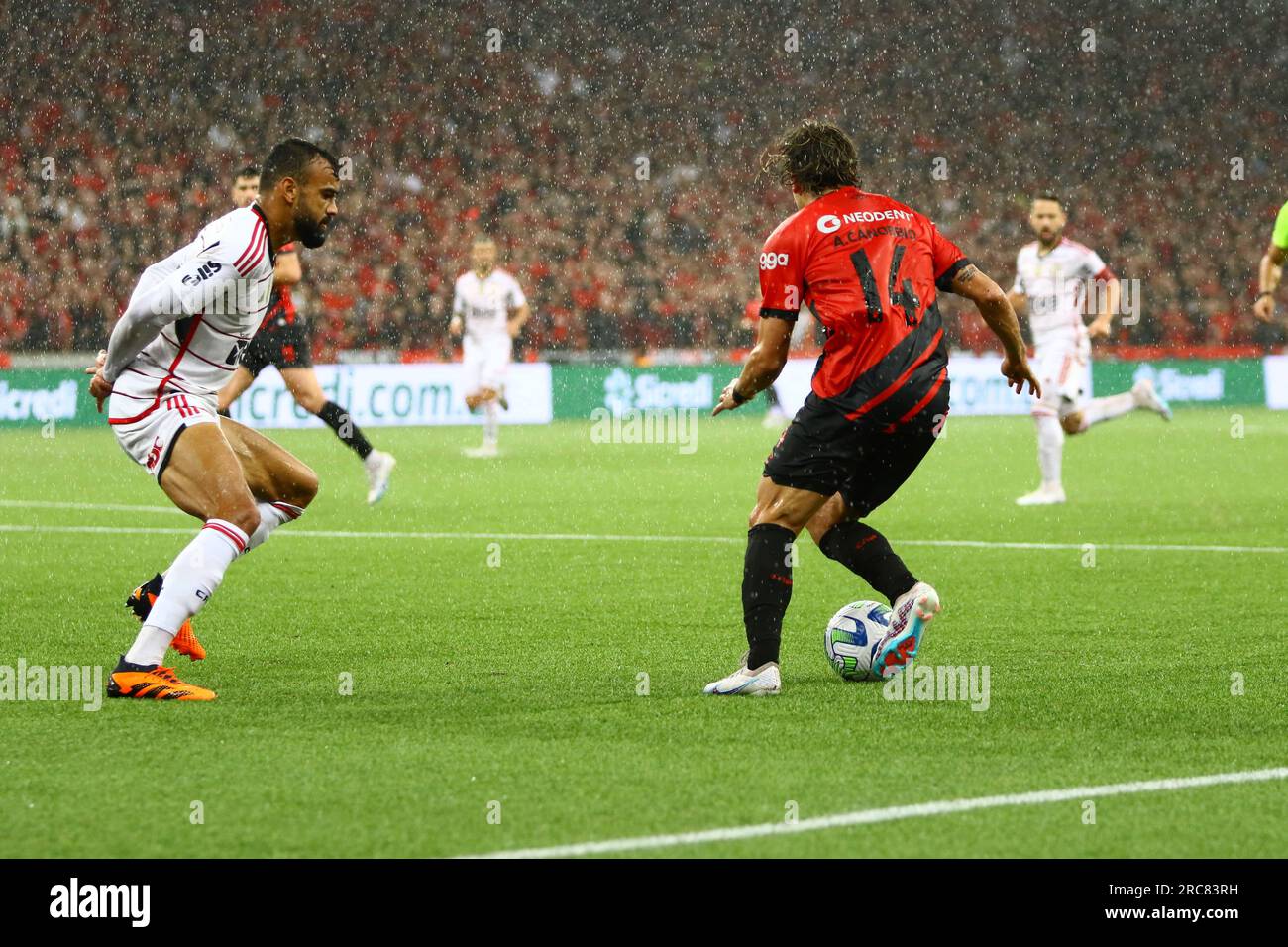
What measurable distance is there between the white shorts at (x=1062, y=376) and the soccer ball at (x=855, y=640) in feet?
27.3

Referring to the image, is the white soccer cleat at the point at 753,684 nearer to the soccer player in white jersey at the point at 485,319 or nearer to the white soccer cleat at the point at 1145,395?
the white soccer cleat at the point at 1145,395

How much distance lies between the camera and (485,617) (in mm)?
8328

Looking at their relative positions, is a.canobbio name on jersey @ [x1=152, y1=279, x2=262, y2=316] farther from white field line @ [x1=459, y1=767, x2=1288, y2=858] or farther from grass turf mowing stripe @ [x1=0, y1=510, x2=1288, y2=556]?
grass turf mowing stripe @ [x1=0, y1=510, x2=1288, y2=556]

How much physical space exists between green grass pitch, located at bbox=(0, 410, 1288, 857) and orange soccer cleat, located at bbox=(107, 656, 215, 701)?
0.49 feet

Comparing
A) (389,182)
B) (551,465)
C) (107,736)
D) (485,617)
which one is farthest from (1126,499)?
(389,182)

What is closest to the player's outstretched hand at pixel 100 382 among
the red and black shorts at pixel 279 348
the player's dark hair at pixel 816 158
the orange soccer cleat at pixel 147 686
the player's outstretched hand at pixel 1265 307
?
the orange soccer cleat at pixel 147 686

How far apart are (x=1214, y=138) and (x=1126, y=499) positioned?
23.6m

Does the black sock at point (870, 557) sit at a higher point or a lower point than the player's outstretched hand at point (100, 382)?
lower

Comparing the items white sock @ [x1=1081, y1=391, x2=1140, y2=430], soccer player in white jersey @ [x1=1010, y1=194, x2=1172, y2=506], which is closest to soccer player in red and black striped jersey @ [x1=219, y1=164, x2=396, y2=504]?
soccer player in white jersey @ [x1=1010, y1=194, x2=1172, y2=506]

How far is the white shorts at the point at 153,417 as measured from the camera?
6473 mm

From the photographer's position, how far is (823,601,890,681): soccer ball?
257 inches

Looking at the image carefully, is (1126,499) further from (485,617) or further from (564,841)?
(564,841)

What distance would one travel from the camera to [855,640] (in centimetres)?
655

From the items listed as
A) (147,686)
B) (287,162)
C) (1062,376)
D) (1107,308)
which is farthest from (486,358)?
(147,686)
